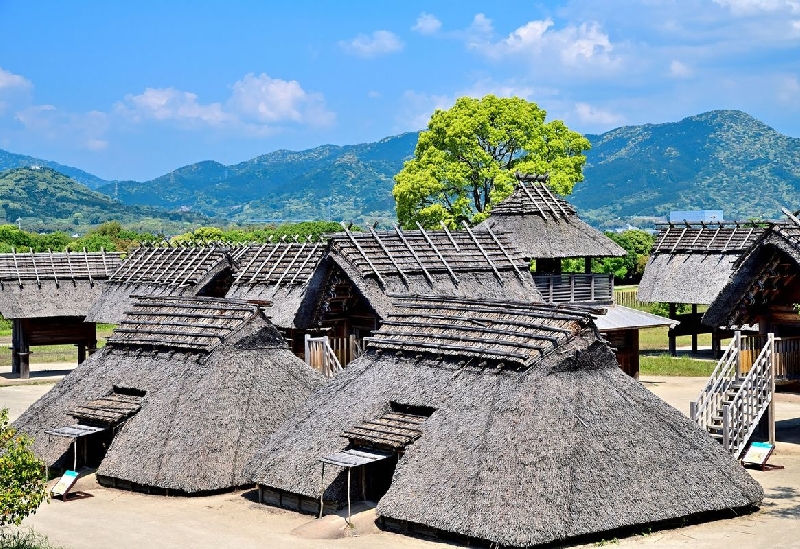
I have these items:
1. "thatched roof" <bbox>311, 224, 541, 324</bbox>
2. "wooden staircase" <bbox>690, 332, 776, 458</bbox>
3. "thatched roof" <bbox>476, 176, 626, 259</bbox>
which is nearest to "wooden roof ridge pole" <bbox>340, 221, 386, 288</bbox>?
"thatched roof" <bbox>311, 224, 541, 324</bbox>

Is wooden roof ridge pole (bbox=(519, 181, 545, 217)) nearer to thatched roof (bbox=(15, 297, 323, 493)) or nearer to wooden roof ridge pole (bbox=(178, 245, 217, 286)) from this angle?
wooden roof ridge pole (bbox=(178, 245, 217, 286))

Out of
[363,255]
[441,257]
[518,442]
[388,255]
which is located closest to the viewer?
[518,442]

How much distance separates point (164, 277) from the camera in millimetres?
42969

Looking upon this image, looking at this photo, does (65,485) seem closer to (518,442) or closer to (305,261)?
(518,442)

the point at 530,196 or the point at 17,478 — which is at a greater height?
the point at 530,196

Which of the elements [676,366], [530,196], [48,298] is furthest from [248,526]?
[48,298]

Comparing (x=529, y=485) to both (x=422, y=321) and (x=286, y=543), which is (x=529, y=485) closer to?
(x=286, y=543)

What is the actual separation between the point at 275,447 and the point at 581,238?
20090mm

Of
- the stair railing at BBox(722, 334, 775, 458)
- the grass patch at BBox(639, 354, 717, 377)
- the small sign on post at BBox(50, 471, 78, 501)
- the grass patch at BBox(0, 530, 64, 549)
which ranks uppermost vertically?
the stair railing at BBox(722, 334, 775, 458)

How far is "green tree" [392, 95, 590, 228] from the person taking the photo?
56.2m

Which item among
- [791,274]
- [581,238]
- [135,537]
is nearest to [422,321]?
[135,537]

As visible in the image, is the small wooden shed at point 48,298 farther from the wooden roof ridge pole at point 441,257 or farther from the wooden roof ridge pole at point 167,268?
the wooden roof ridge pole at point 441,257

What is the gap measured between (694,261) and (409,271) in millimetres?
20727

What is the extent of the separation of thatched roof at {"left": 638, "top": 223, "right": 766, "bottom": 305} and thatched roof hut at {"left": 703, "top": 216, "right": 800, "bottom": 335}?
1791 centimetres
